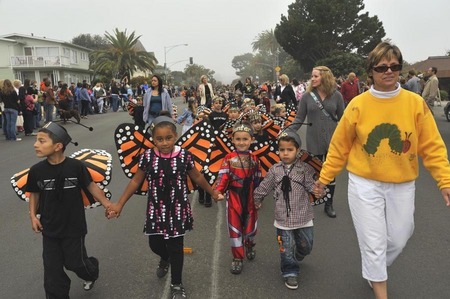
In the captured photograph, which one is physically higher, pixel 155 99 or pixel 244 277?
pixel 155 99

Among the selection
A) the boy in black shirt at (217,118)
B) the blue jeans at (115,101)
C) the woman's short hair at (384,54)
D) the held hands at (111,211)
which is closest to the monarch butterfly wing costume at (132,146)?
the held hands at (111,211)

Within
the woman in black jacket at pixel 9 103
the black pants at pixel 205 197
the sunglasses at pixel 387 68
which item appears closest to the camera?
the sunglasses at pixel 387 68

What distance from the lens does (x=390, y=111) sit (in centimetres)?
280

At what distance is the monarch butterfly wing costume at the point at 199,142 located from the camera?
369 cm

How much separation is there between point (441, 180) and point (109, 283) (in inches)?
112

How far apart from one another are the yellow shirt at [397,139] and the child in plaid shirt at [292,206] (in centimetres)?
74

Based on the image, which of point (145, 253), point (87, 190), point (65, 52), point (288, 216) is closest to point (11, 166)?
point (145, 253)

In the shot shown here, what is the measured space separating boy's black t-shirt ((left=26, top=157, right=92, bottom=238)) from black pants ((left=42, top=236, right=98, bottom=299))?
7cm

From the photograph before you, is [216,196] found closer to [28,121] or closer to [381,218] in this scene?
[381,218]

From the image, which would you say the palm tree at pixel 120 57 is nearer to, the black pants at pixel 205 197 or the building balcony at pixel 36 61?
the building balcony at pixel 36 61

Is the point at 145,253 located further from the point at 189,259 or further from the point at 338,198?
the point at 338,198

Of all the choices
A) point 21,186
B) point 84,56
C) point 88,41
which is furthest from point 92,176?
point 88,41

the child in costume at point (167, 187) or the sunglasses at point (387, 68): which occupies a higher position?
the sunglasses at point (387, 68)

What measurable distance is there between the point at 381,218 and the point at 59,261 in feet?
7.84
